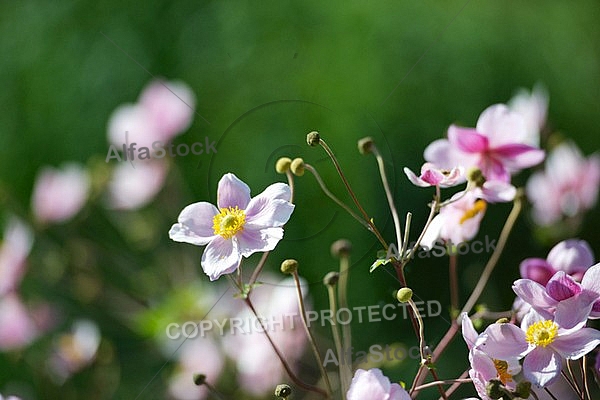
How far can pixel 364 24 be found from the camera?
31.3 inches

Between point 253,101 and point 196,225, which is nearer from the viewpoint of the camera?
point 196,225

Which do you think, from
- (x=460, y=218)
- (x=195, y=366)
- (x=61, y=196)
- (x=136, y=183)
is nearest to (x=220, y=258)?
(x=460, y=218)

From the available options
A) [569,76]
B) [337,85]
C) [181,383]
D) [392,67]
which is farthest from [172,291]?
[569,76]

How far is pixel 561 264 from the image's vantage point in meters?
0.34

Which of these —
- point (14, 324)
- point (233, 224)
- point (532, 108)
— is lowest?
point (14, 324)

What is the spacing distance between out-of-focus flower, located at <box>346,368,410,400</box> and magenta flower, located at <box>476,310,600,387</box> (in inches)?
1.3

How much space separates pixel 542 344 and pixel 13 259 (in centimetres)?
51

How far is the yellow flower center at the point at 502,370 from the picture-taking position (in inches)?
11.5

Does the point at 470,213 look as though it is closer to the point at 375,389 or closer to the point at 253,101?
the point at 375,389

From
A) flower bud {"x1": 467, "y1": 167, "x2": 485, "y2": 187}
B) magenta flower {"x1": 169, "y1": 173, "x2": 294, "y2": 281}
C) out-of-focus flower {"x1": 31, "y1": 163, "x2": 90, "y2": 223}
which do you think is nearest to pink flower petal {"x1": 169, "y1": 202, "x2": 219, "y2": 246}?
magenta flower {"x1": 169, "y1": 173, "x2": 294, "y2": 281}

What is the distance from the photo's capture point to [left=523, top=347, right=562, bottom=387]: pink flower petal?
0.28m

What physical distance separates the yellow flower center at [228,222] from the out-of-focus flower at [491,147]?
0.36 feet

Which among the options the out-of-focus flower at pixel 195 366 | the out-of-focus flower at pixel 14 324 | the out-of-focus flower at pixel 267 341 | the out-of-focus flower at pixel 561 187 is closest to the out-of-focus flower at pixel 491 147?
the out-of-focus flower at pixel 267 341

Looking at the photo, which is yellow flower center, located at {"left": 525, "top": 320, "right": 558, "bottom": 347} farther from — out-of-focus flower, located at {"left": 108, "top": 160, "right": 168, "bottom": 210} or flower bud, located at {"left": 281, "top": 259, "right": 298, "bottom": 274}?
out-of-focus flower, located at {"left": 108, "top": 160, "right": 168, "bottom": 210}
